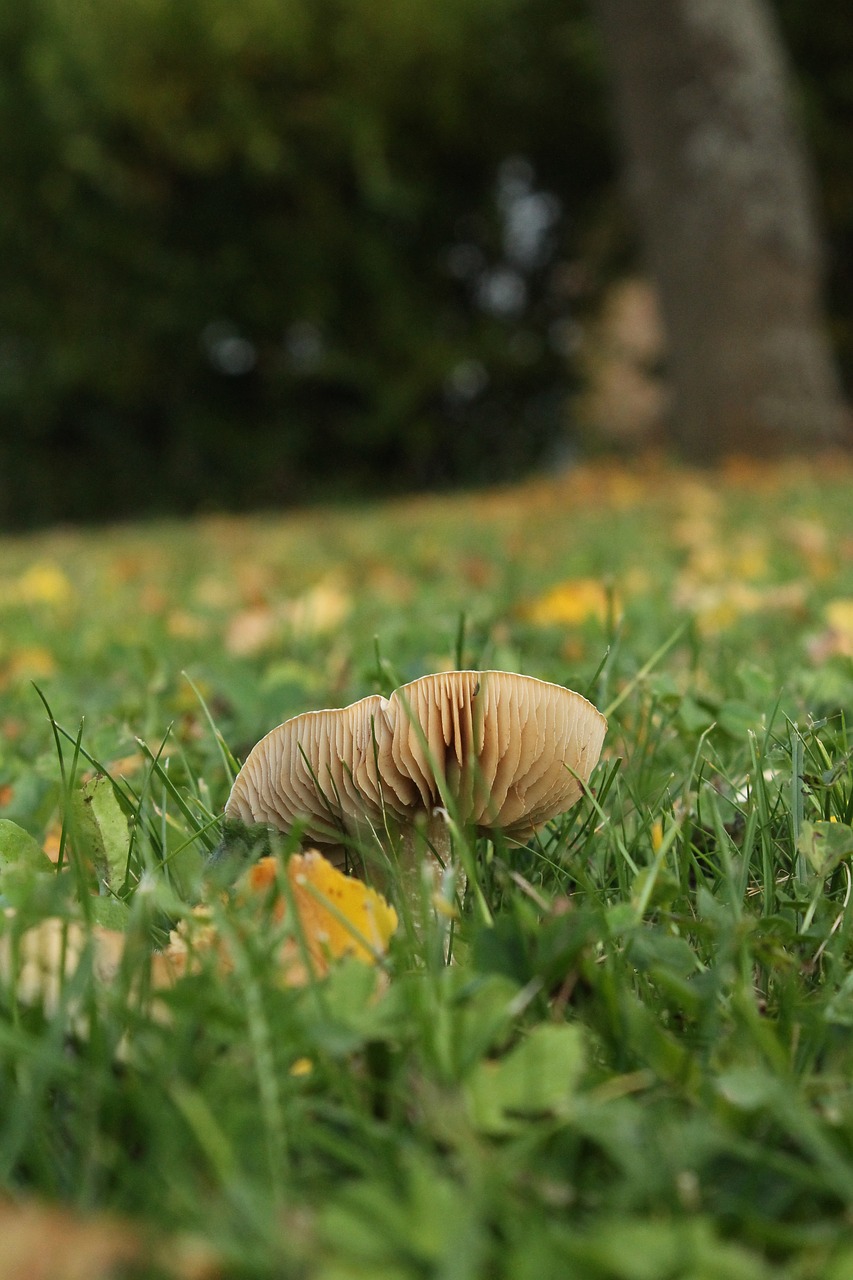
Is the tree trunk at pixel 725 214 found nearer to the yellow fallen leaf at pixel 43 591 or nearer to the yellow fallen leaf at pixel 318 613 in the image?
the yellow fallen leaf at pixel 43 591

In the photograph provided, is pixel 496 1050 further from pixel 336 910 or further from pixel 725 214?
pixel 725 214

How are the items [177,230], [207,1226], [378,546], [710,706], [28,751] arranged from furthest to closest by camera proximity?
[177,230], [378,546], [28,751], [710,706], [207,1226]

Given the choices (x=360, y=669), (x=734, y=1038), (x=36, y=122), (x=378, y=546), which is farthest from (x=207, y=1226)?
(x=36, y=122)

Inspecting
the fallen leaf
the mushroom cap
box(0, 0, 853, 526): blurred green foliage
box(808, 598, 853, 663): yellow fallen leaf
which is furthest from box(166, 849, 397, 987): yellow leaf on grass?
box(0, 0, 853, 526): blurred green foliage

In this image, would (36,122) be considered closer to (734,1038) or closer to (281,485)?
(281,485)

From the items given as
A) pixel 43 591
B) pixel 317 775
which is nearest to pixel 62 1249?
pixel 317 775

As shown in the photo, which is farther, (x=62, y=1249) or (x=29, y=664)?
(x=29, y=664)
